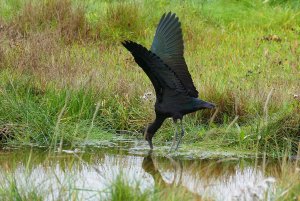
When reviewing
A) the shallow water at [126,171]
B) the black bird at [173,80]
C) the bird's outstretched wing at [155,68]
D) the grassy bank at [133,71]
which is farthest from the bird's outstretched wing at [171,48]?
the shallow water at [126,171]

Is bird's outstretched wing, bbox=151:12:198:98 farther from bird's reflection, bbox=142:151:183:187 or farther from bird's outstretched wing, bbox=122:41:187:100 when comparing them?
bird's reflection, bbox=142:151:183:187

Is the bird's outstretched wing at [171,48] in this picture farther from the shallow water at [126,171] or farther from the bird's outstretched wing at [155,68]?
the shallow water at [126,171]

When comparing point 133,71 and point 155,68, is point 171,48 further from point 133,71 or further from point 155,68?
point 133,71

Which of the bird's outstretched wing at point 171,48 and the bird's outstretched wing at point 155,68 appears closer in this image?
the bird's outstretched wing at point 155,68

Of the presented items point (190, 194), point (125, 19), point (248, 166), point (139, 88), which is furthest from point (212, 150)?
point (125, 19)

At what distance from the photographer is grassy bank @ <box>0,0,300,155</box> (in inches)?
283

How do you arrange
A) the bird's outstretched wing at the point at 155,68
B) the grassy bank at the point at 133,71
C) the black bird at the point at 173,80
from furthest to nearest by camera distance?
the grassy bank at the point at 133,71, the black bird at the point at 173,80, the bird's outstretched wing at the point at 155,68

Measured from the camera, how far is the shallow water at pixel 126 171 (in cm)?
491

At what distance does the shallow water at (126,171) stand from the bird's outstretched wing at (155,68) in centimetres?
61

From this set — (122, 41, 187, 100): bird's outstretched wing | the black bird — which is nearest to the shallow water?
the black bird

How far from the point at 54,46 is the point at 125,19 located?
1.58 metres

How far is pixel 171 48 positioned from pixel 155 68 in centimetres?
51

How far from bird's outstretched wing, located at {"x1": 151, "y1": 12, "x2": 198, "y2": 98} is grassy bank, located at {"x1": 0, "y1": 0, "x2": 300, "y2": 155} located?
55 centimetres

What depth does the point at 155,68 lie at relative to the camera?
6141mm
